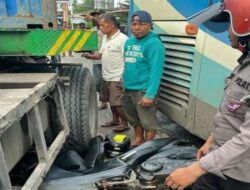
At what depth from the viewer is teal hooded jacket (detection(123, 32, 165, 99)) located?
385cm

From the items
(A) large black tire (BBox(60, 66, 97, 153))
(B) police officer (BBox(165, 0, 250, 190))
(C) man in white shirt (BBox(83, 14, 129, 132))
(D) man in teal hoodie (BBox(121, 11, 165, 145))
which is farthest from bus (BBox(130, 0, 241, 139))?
(B) police officer (BBox(165, 0, 250, 190))

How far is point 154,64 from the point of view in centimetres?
385

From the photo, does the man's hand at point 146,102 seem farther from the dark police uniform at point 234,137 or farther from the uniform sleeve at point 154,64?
the dark police uniform at point 234,137

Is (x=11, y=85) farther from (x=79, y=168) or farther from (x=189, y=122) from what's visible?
(x=189, y=122)

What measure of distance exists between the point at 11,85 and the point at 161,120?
342 centimetres

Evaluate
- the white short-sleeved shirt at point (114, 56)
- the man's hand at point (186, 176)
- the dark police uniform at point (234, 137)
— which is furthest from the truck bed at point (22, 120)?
the white short-sleeved shirt at point (114, 56)

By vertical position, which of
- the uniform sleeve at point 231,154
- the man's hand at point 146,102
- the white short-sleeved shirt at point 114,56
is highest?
the uniform sleeve at point 231,154

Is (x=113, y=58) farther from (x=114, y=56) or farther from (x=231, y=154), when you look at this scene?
(x=231, y=154)

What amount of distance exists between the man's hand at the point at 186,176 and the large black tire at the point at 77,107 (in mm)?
1660

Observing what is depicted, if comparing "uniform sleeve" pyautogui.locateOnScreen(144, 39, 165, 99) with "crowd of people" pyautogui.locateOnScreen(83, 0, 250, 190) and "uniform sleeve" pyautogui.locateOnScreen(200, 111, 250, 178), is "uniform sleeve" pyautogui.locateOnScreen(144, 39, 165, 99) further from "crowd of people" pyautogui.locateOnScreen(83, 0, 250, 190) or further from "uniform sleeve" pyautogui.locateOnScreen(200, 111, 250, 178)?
"uniform sleeve" pyautogui.locateOnScreen(200, 111, 250, 178)

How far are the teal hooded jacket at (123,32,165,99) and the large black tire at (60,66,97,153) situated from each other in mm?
602

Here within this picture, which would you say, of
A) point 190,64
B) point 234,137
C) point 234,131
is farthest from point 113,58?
point 234,137

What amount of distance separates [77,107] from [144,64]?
3.18ft

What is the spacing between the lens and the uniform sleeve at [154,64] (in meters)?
3.84
